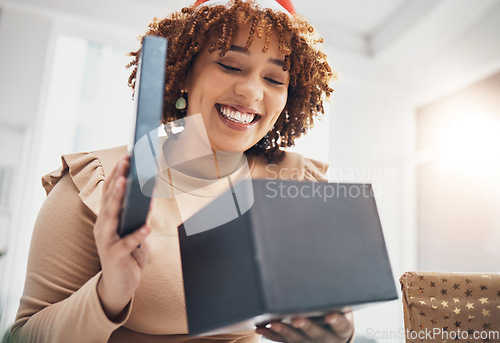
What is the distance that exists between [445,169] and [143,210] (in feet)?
9.03

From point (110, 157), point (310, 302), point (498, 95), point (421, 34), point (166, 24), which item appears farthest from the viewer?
point (421, 34)

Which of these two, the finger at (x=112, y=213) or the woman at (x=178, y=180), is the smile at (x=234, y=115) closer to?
the woman at (x=178, y=180)

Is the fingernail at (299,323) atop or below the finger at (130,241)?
below

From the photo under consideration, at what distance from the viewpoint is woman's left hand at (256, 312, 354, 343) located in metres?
0.50

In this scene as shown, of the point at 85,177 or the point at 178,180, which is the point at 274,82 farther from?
the point at 85,177

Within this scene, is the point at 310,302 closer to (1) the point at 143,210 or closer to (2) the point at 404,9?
(1) the point at 143,210

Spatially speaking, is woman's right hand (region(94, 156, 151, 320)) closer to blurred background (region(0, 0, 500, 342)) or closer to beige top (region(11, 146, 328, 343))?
beige top (region(11, 146, 328, 343))

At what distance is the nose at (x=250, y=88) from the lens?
793mm

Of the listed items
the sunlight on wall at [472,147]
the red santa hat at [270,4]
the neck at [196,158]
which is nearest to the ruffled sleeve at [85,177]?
the neck at [196,158]

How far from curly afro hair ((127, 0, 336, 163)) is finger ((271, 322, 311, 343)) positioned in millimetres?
501

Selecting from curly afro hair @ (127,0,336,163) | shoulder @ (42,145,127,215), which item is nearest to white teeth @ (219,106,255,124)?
curly afro hair @ (127,0,336,163)

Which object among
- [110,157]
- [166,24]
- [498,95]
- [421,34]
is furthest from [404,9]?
[110,157]

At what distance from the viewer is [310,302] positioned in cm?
41

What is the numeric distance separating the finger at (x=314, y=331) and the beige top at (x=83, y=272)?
0.23 metres
